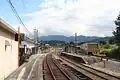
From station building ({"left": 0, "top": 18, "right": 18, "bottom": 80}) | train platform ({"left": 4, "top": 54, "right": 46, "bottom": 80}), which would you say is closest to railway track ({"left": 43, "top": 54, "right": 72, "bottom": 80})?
train platform ({"left": 4, "top": 54, "right": 46, "bottom": 80})

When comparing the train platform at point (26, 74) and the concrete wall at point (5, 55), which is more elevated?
the concrete wall at point (5, 55)

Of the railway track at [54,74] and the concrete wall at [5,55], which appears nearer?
the concrete wall at [5,55]

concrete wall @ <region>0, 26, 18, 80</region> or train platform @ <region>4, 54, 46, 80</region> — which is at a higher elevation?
concrete wall @ <region>0, 26, 18, 80</region>

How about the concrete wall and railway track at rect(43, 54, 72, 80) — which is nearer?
the concrete wall

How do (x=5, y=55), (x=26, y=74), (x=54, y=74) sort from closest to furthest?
(x=5, y=55) < (x=26, y=74) < (x=54, y=74)

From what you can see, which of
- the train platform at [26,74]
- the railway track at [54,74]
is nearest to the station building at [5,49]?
the train platform at [26,74]

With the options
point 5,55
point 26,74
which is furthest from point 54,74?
point 5,55

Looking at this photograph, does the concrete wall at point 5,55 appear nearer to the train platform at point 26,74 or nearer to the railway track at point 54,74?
the train platform at point 26,74

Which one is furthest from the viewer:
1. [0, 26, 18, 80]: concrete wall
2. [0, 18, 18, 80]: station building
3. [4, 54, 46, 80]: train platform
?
[4, 54, 46, 80]: train platform

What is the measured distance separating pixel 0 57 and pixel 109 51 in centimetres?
4463

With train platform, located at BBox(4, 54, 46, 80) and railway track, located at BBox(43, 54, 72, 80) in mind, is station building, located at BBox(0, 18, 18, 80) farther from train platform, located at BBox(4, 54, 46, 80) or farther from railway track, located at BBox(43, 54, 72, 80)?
railway track, located at BBox(43, 54, 72, 80)

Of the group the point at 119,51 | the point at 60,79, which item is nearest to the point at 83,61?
the point at 119,51

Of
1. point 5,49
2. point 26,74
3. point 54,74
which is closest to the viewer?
point 5,49

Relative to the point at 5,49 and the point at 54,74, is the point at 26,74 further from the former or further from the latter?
the point at 5,49
